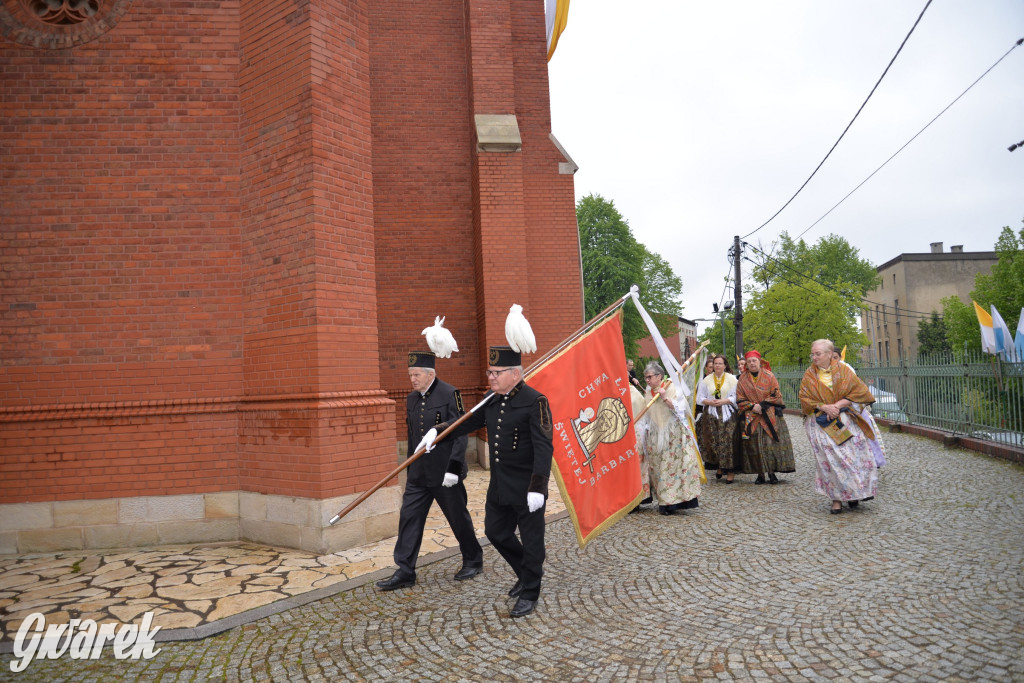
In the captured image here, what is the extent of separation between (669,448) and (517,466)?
12.2ft

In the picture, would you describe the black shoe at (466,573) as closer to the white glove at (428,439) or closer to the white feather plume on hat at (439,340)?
the white glove at (428,439)

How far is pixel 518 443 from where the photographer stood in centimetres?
484

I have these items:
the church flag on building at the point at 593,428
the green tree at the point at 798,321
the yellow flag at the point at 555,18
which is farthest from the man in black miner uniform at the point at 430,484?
the green tree at the point at 798,321

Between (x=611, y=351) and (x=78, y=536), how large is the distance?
5.88 m

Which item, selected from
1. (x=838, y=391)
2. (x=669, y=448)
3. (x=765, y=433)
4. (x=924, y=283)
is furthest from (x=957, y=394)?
(x=924, y=283)

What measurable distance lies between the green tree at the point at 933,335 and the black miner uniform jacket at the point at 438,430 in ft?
148

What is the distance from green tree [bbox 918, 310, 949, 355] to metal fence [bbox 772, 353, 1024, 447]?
29.7 metres

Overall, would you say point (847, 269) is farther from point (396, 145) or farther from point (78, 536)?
point (78, 536)

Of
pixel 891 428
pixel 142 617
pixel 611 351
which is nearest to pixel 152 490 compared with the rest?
pixel 142 617

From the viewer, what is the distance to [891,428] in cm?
1623

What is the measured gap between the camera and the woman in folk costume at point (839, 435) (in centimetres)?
730

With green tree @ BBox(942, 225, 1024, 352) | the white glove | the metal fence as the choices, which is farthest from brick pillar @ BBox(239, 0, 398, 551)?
green tree @ BBox(942, 225, 1024, 352)

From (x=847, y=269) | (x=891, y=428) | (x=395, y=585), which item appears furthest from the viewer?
(x=847, y=269)

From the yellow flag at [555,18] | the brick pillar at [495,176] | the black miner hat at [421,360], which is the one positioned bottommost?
the black miner hat at [421,360]
